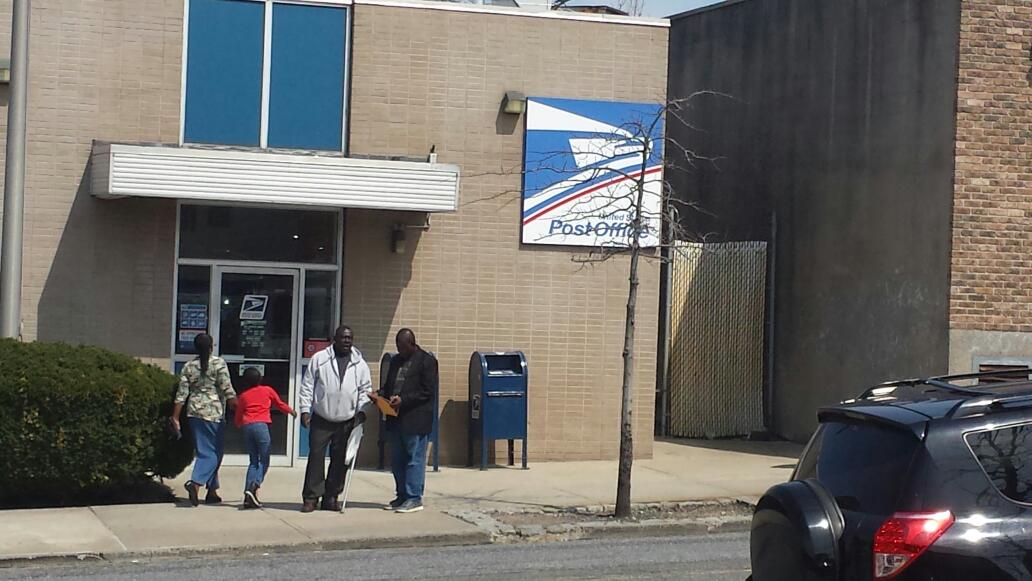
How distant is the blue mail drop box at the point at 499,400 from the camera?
14859mm

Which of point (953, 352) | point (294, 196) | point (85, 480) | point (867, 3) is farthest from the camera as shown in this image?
point (867, 3)

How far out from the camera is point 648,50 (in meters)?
16.1

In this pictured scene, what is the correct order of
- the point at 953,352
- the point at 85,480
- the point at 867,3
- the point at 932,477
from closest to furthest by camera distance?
1. the point at 932,477
2. the point at 85,480
3. the point at 953,352
4. the point at 867,3

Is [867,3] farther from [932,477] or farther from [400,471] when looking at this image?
[932,477]

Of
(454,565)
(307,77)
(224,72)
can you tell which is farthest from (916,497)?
(224,72)

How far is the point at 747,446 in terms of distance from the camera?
1780 cm

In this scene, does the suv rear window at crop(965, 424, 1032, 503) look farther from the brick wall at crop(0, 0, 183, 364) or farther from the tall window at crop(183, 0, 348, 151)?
the brick wall at crop(0, 0, 183, 364)

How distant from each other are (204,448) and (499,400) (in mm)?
3847

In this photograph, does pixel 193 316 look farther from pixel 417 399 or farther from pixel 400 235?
pixel 417 399

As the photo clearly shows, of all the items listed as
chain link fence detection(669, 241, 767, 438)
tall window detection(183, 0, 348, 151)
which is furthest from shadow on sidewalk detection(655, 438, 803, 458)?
tall window detection(183, 0, 348, 151)

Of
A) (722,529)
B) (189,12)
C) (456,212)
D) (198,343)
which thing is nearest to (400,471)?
(198,343)

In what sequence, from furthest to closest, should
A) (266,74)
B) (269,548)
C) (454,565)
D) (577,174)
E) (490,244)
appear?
(577,174)
(490,244)
(266,74)
(269,548)
(454,565)

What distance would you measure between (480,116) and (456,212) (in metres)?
1.19

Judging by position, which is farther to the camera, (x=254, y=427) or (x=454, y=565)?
(x=254, y=427)
